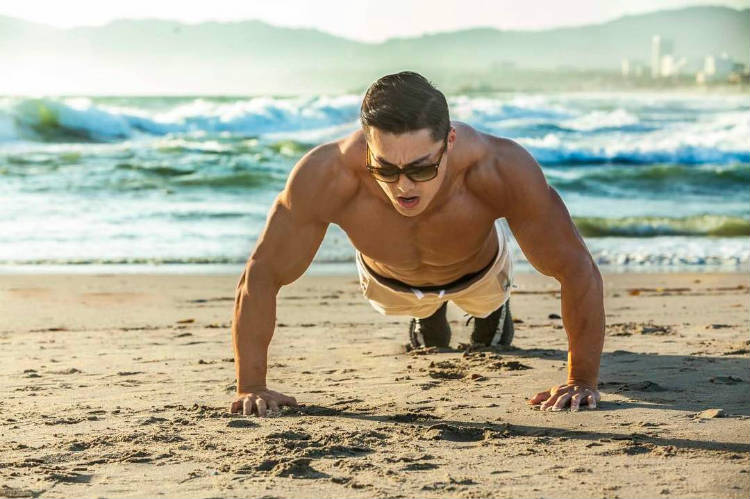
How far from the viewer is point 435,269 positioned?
510cm

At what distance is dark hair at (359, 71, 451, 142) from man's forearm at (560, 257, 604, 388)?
90 cm

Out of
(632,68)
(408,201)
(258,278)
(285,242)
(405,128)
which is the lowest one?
(258,278)

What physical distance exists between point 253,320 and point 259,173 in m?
14.5

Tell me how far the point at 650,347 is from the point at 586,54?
136 feet

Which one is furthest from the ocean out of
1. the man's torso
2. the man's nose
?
the man's nose

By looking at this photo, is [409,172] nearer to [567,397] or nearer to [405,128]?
[405,128]

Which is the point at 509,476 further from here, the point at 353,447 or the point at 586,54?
the point at 586,54

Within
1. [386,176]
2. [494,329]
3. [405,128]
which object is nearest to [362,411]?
[386,176]

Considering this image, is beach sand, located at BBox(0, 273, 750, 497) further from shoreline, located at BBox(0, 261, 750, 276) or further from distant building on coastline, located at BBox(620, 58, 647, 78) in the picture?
distant building on coastline, located at BBox(620, 58, 647, 78)

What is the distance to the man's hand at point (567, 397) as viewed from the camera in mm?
4488

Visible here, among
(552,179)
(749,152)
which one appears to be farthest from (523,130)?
(552,179)

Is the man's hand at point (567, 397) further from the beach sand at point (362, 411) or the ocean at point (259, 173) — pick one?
the ocean at point (259, 173)

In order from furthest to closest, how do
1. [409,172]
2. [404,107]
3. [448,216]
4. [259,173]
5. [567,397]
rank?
1. [259,173]
2. [448,216]
3. [567,397]
4. [409,172]
5. [404,107]

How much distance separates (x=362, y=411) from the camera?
14.9 ft
